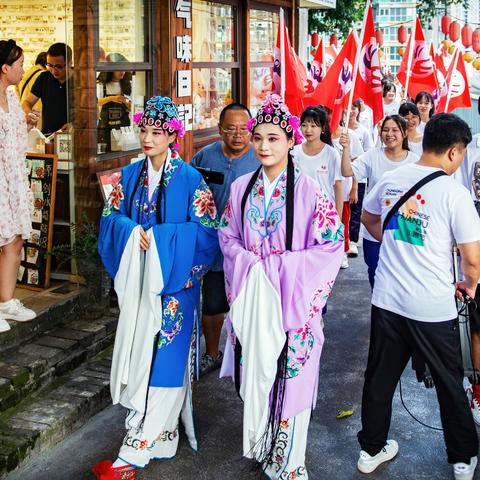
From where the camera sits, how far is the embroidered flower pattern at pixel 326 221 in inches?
159

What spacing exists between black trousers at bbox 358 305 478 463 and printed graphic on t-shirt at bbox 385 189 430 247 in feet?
1.36

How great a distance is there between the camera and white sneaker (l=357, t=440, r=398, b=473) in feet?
14.1

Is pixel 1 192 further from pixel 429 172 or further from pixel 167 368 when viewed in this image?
pixel 429 172

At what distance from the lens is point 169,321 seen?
14.3 feet

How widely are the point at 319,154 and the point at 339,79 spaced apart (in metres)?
0.84

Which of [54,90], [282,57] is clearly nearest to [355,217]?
[282,57]

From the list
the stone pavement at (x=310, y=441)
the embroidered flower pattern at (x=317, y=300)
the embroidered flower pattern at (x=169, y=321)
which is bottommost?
the stone pavement at (x=310, y=441)

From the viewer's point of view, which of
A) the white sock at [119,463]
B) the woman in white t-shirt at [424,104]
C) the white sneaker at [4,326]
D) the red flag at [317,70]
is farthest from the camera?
the red flag at [317,70]

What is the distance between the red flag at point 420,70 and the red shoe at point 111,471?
22.8ft

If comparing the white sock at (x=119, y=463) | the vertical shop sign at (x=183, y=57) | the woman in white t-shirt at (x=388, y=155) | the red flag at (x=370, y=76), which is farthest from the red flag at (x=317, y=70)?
the white sock at (x=119, y=463)

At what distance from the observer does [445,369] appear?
4.09 metres

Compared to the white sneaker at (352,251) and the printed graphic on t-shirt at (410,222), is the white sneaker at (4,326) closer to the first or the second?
the printed graphic on t-shirt at (410,222)

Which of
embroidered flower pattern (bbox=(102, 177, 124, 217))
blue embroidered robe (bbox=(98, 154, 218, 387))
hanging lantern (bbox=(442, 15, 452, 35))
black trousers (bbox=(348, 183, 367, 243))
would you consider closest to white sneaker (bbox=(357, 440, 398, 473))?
blue embroidered robe (bbox=(98, 154, 218, 387))

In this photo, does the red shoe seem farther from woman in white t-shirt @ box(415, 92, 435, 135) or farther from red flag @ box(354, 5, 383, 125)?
woman in white t-shirt @ box(415, 92, 435, 135)
